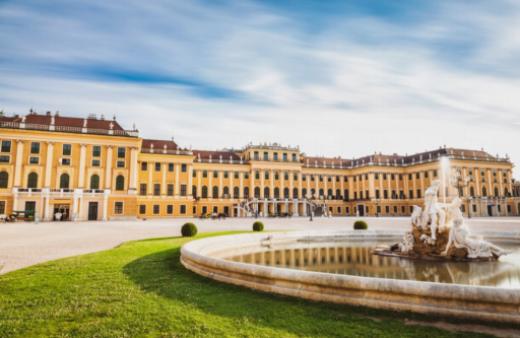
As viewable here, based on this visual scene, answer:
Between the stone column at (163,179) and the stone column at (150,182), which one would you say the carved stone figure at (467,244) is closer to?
the stone column at (163,179)

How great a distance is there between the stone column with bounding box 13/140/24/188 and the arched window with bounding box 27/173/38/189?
35.0 inches

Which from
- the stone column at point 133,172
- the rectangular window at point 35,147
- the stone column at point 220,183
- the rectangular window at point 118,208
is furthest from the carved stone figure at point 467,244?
the stone column at point 220,183

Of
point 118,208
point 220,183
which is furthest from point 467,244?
point 220,183

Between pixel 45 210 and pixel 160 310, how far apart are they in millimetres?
41175

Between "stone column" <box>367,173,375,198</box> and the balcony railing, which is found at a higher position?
the balcony railing

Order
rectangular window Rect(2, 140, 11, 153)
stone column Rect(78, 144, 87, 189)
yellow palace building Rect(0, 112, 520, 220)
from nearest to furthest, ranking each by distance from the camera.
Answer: rectangular window Rect(2, 140, 11, 153) < yellow palace building Rect(0, 112, 520, 220) < stone column Rect(78, 144, 87, 189)

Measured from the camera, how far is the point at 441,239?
10.5 meters

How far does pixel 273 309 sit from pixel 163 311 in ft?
5.60

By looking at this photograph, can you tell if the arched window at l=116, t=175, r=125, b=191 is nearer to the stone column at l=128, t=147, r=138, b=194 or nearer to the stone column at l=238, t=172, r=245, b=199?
the stone column at l=128, t=147, r=138, b=194

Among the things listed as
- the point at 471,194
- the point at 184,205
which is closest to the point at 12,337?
the point at 184,205

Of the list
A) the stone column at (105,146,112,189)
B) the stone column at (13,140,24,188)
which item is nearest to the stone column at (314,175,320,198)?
the stone column at (105,146,112,189)

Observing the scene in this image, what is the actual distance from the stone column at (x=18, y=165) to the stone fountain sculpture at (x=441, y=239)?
43.3m

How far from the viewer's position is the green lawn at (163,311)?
14.2 ft

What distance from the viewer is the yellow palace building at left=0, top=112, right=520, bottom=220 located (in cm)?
4044
